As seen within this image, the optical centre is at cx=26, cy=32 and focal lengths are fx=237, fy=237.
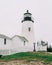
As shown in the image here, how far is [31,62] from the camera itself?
26.9 metres

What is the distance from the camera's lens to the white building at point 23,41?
38.5 meters

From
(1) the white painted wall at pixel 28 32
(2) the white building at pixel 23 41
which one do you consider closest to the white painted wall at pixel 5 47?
(2) the white building at pixel 23 41

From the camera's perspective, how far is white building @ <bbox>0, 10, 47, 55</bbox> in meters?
38.5

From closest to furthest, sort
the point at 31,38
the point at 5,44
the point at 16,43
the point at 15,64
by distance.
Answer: the point at 15,64 → the point at 5,44 → the point at 16,43 → the point at 31,38

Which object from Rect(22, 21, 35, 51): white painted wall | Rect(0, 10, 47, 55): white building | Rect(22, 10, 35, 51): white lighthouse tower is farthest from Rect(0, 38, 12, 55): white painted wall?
Rect(22, 10, 35, 51): white lighthouse tower

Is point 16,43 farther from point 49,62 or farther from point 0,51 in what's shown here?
point 49,62

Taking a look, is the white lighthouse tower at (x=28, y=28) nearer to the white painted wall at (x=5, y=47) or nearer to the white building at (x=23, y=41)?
the white building at (x=23, y=41)

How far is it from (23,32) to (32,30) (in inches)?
73.1

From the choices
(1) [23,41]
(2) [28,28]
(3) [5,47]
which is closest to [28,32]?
(2) [28,28]

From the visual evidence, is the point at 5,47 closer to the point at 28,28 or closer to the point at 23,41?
the point at 23,41

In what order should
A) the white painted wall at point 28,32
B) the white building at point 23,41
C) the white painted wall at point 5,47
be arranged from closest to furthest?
the white painted wall at point 5,47 < the white building at point 23,41 < the white painted wall at point 28,32

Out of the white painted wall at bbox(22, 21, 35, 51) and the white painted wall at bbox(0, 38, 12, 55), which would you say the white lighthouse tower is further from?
the white painted wall at bbox(0, 38, 12, 55)

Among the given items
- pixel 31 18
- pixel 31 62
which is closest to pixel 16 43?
pixel 31 18

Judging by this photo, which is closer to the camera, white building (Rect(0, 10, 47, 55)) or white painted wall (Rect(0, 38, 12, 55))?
white painted wall (Rect(0, 38, 12, 55))
